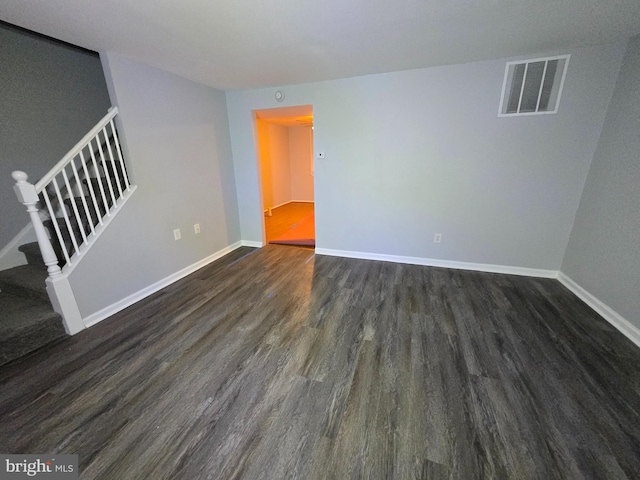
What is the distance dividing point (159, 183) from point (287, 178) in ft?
15.8

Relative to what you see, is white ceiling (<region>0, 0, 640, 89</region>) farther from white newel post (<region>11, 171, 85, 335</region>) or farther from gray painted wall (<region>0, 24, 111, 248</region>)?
white newel post (<region>11, 171, 85, 335</region>)

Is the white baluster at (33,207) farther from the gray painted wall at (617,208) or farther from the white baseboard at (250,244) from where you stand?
the gray painted wall at (617,208)

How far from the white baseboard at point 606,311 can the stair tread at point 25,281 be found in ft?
15.0

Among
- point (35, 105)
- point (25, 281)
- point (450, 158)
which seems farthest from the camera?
point (450, 158)

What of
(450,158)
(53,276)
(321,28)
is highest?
(321,28)

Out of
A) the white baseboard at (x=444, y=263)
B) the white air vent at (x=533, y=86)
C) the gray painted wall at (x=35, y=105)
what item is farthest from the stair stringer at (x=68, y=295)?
the white air vent at (x=533, y=86)

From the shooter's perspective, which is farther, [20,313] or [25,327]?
[20,313]

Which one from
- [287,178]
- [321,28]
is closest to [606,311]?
[321,28]

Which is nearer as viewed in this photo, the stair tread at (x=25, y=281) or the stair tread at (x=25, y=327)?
the stair tread at (x=25, y=327)

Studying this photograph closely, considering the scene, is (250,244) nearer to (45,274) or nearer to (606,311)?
(45,274)

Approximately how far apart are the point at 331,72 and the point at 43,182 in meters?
2.70

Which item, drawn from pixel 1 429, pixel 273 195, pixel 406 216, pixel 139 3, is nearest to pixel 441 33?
pixel 406 216

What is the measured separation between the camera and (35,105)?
233 centimetres

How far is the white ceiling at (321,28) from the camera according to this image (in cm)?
150
